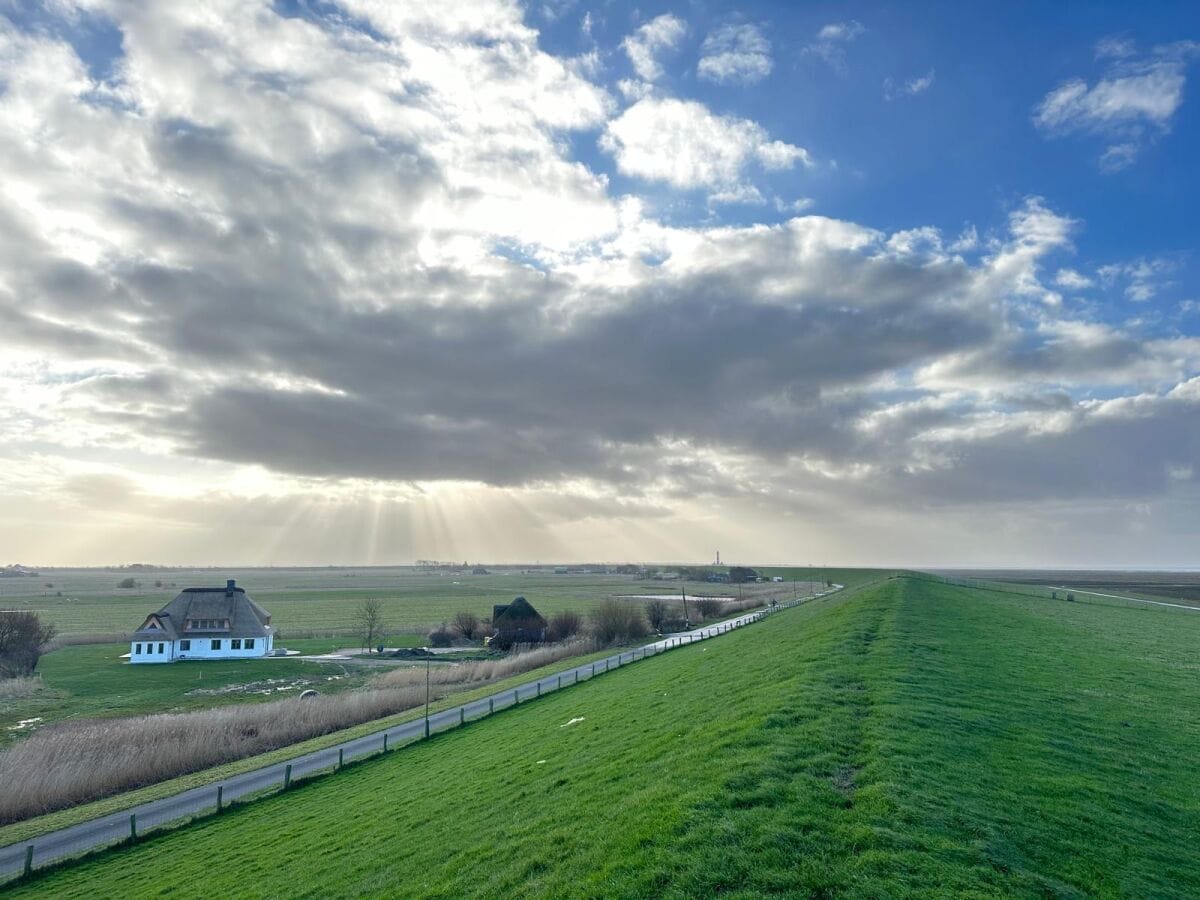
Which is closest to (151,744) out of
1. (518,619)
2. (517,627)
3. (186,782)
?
(186,782)

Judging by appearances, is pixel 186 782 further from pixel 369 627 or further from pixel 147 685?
pixel 369 627

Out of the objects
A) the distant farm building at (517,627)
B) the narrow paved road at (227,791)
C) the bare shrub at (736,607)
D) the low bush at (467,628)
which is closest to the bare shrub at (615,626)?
the distant farm building at (517,627)

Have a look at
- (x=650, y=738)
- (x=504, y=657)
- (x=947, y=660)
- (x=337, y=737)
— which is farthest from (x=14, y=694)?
(x=947, y=660)

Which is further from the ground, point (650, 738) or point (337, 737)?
point (650, 738)

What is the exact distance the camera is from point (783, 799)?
561 inches

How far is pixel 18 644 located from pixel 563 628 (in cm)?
6348

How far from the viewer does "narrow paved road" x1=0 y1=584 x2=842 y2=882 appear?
90.8 feet

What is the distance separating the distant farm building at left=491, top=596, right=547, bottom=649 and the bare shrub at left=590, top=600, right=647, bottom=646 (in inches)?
356

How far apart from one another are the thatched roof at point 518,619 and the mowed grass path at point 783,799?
61.6 m

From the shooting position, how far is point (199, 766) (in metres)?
41.0

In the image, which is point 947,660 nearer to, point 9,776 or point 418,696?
point 418,696

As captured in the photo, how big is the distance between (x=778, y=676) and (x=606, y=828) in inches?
586

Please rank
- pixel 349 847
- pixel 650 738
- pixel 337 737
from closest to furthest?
1. pixel 349 847
2. pixel 650 738
3. pixel 337 737

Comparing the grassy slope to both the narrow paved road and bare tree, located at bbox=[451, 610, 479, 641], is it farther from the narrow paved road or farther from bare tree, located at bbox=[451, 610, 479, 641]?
bare tree, located at bbox=[451, 610, 479, 641]
